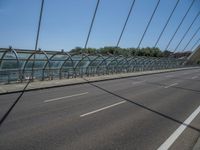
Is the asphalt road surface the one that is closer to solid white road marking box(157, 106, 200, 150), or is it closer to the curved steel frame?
solid white road marking box(157, 106, 200, 150)

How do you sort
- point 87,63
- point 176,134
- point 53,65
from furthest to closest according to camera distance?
point 87,63 < point 53,65 < point 176,134

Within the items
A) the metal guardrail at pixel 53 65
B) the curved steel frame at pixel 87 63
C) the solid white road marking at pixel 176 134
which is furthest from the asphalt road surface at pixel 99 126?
the curved steel frame at pixel 87 63

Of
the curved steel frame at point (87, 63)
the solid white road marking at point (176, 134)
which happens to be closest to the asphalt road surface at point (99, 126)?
the solid white road marking at point (176, 134)

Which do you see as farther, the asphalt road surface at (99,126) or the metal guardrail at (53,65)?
the metal guardrail at (53,65)

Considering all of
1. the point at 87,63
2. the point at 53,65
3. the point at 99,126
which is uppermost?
the point at 87,63

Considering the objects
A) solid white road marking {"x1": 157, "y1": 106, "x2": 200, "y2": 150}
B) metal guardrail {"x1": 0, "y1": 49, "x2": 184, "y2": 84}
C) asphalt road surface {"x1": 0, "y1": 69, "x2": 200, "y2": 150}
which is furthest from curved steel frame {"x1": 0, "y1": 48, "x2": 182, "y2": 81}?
solid white road marking {"x1": 157, "y1": 106, "x2": 200, "y2": 150}

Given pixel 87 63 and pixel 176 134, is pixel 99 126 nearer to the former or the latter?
pixel 176 134

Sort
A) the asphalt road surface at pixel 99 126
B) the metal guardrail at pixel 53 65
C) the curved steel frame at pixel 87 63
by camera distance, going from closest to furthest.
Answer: the asphalt road surface at pixel 99 126
the metal guardrail at pixel 53 65
the curved steel frame at pixel 87 63

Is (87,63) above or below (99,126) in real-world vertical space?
above

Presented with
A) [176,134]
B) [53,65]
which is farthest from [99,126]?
[53,65]

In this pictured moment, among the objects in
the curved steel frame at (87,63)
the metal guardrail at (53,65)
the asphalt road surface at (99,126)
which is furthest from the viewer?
the curved steel frame at (87,63)

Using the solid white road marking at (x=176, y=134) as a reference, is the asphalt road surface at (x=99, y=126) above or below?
below

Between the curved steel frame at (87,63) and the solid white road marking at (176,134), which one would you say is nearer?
the solid white road marking at (176,134)

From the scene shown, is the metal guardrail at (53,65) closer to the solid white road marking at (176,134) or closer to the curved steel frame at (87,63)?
the curved steel frame at (87,63)
